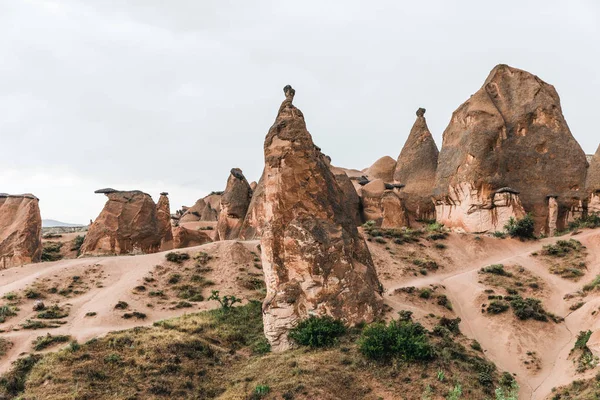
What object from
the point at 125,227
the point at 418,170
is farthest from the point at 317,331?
the point at 418,170

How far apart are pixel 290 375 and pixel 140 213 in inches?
931

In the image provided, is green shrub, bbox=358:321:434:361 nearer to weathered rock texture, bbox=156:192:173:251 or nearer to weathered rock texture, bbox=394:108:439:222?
weathered rock texture, bbox=156:192:173:251

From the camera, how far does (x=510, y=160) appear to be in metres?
35.7

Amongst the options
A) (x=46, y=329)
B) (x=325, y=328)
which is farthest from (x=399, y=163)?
(x=46, y=329)

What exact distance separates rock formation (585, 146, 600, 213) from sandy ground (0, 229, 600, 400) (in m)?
3.78

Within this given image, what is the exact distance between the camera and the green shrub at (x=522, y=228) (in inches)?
1267

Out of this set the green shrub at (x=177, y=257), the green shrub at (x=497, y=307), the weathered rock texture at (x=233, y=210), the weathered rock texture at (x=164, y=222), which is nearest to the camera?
the green shrub at (x=497, y=307)

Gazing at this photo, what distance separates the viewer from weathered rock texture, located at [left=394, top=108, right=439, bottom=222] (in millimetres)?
40031

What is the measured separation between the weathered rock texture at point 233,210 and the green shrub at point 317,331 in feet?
81.3

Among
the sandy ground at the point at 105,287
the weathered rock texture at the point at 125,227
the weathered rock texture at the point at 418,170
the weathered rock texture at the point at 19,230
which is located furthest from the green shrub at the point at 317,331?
the weathered rock texture at the point at 418,170

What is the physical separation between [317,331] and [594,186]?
27.0 metres

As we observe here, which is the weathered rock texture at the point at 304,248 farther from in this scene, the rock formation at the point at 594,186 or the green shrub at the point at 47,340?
the rock formation at the point at 594,186

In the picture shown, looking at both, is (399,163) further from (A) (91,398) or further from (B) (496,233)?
(A) (91,398)

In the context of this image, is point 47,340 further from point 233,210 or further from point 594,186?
point 594,186
